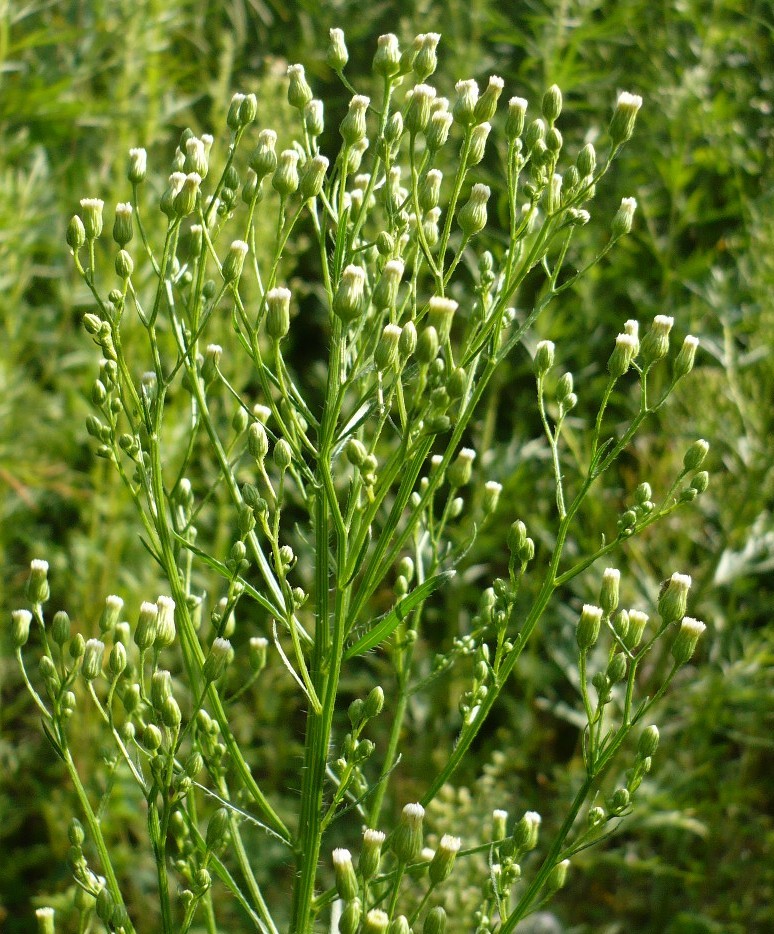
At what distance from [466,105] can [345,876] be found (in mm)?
762

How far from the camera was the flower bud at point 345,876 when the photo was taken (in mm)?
951

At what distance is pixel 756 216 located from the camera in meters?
2.58

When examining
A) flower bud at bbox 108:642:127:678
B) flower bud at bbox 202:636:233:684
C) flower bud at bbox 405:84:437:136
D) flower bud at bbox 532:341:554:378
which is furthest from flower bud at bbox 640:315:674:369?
flower bud at bbox 108:642:127:678

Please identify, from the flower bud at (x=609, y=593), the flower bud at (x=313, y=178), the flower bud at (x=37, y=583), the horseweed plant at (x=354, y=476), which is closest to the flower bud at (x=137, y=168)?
the horseweed plant at (x=354, y=476)

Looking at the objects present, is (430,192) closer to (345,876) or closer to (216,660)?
(216,660)

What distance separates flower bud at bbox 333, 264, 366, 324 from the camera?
3.20ft

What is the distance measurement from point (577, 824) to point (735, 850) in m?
0.46

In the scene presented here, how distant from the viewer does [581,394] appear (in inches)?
115

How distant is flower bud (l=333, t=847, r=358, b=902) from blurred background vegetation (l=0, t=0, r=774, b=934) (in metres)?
1.30

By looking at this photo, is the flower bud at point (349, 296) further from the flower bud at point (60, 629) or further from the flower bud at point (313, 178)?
the flower bud at point (60, 629)

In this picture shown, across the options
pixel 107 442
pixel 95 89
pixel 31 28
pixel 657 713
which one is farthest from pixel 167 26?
pixel 657 713

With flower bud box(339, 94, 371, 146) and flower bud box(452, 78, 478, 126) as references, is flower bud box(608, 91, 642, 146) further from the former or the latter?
flower bud box(339, 94, 371, 146)

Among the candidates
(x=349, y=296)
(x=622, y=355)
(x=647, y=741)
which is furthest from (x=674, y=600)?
(x=349, y=296)

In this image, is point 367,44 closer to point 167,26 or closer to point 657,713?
point 167,26
